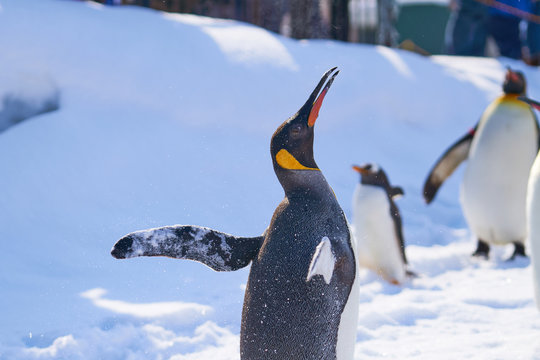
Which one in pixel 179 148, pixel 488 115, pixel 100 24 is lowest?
pixel 179 148

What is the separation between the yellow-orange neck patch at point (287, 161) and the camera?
A: 5.91 ft

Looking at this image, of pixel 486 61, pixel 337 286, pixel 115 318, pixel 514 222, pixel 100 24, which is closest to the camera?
pixel 337 286

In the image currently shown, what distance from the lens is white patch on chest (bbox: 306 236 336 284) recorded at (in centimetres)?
160

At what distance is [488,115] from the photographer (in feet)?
12.8

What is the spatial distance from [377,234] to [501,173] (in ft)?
2.94

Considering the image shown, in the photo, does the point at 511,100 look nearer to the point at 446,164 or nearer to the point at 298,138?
the point at 446,164

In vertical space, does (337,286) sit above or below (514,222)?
above

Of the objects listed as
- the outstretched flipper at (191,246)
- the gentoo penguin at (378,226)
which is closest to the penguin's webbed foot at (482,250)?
the gentoo penguin at (378,226)

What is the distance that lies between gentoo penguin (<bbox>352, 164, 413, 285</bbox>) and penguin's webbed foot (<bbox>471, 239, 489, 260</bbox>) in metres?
0.62

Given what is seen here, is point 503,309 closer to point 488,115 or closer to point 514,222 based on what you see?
point 514,222

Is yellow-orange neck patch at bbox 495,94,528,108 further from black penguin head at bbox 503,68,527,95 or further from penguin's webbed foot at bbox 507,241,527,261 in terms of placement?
penguin's webbed foot at bbox 507,241,527,261

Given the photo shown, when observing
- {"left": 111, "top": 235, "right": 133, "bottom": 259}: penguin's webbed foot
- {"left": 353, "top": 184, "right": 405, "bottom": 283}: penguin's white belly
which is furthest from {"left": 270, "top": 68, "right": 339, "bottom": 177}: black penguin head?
{"left": 353, "top": 184, "right": 405, "bottom": 283}: penguin's white belly

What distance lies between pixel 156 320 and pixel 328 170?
2.33 m

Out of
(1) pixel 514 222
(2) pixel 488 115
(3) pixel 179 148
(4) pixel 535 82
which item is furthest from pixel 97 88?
(4) pixel 535 82
